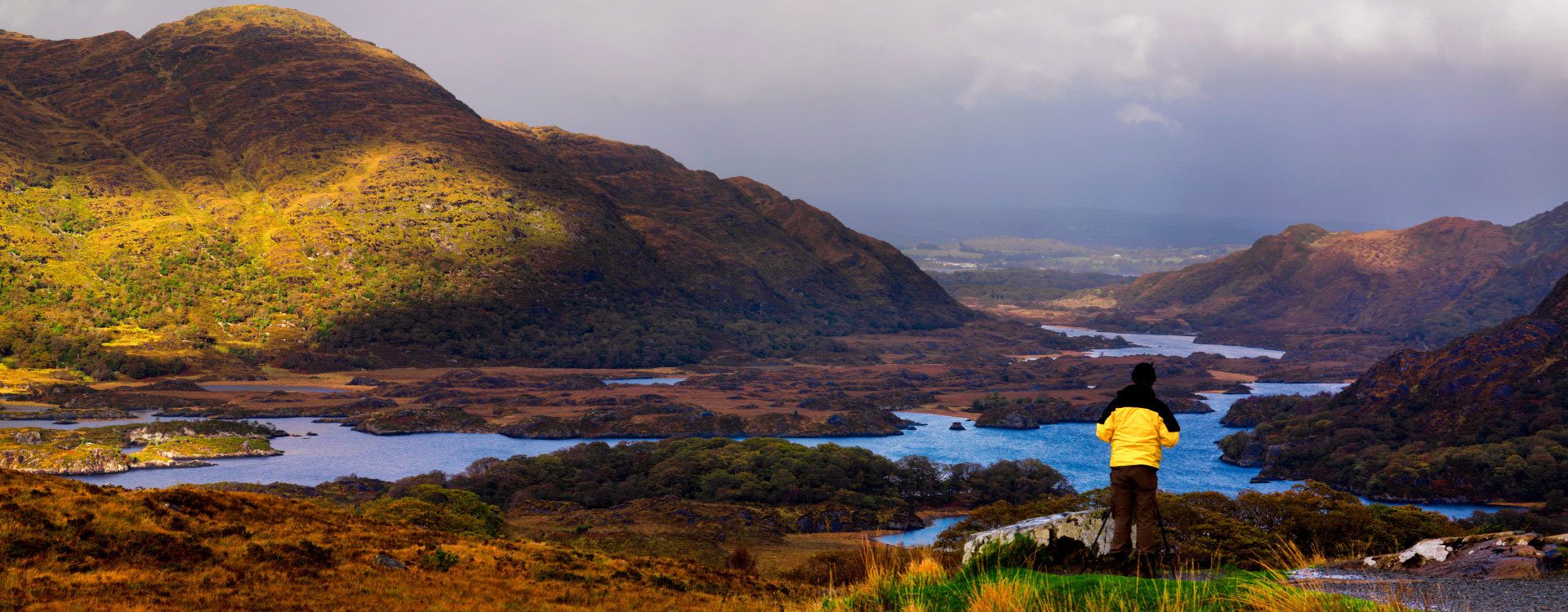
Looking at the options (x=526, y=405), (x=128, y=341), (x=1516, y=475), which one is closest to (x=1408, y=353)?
(x=1516, y=475)

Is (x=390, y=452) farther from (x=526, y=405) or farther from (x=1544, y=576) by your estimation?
(x=1544, y=576)

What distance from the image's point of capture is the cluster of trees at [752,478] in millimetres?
86625

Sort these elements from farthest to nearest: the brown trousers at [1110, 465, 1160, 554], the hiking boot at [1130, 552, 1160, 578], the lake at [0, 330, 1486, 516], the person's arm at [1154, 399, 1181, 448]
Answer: the lake at [0, 330, 1486, 516]
the brown trousers at [1110, 465, 1160, 554]
the hiking boot at [1130, 552, 1160, 578]
the person's arm at [1154, 399, 1181, 448]

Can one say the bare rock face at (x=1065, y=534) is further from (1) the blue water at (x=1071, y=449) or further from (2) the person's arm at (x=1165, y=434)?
(1) the blue water at (x=1071, y=449)

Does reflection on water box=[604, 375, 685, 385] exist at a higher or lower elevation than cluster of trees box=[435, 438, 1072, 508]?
higher

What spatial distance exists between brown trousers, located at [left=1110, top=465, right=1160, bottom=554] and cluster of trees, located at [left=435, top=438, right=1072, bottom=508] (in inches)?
2746

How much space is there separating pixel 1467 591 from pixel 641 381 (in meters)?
172

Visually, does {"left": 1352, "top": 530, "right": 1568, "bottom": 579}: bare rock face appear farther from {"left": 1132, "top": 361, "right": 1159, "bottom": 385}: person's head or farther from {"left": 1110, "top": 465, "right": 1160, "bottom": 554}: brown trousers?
{"left": 1132, "top": 361, "right": 1159, "bottom": 385}: person's head

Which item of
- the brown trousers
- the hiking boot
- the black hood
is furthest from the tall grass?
the black hood

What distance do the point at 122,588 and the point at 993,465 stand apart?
8540cm

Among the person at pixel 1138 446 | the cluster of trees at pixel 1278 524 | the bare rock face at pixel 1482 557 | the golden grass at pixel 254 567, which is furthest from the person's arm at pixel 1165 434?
the cluster of trees at pixel 1278 524

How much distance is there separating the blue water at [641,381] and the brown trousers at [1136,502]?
16316 cm

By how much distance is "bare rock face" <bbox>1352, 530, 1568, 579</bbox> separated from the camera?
1711 centimetres

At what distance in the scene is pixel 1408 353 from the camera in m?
127
